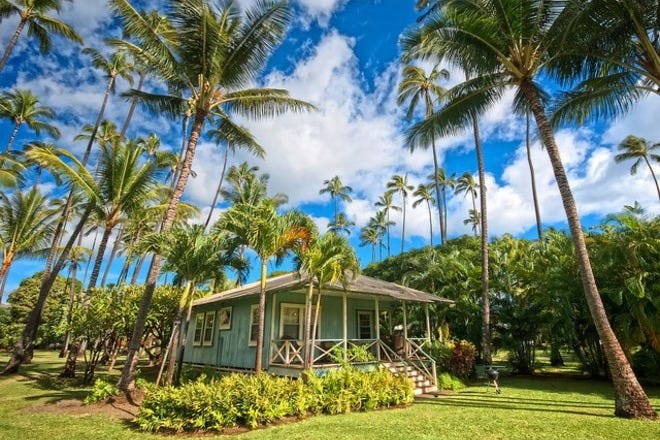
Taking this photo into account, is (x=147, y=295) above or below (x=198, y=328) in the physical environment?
above

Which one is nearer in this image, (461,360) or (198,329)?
(461,360)

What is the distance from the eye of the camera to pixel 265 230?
34.5 feet

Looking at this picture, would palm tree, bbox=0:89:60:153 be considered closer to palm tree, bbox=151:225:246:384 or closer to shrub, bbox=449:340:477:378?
palm tree, bbox=151:225:246:384

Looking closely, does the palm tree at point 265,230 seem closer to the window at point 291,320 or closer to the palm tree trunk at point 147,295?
the palm tree trunk at point 147,295

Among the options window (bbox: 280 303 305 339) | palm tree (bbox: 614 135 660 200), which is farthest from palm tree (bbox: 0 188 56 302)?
palm tree (bbox: 614 135 660 200)

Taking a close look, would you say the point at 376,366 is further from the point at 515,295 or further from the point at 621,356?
the point at 515,295

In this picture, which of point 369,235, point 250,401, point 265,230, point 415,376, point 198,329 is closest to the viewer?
point 250,401

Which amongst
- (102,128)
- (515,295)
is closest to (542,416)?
(515,295)

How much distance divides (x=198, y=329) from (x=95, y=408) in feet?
31.1

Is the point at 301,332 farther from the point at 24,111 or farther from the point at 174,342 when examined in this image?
the point at 24,111

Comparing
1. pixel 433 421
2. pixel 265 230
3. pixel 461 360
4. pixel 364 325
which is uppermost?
pixel 265 230

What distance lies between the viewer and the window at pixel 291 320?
47.5ft

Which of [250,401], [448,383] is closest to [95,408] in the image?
[250,401]

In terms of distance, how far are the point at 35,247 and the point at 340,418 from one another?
2268 cm
